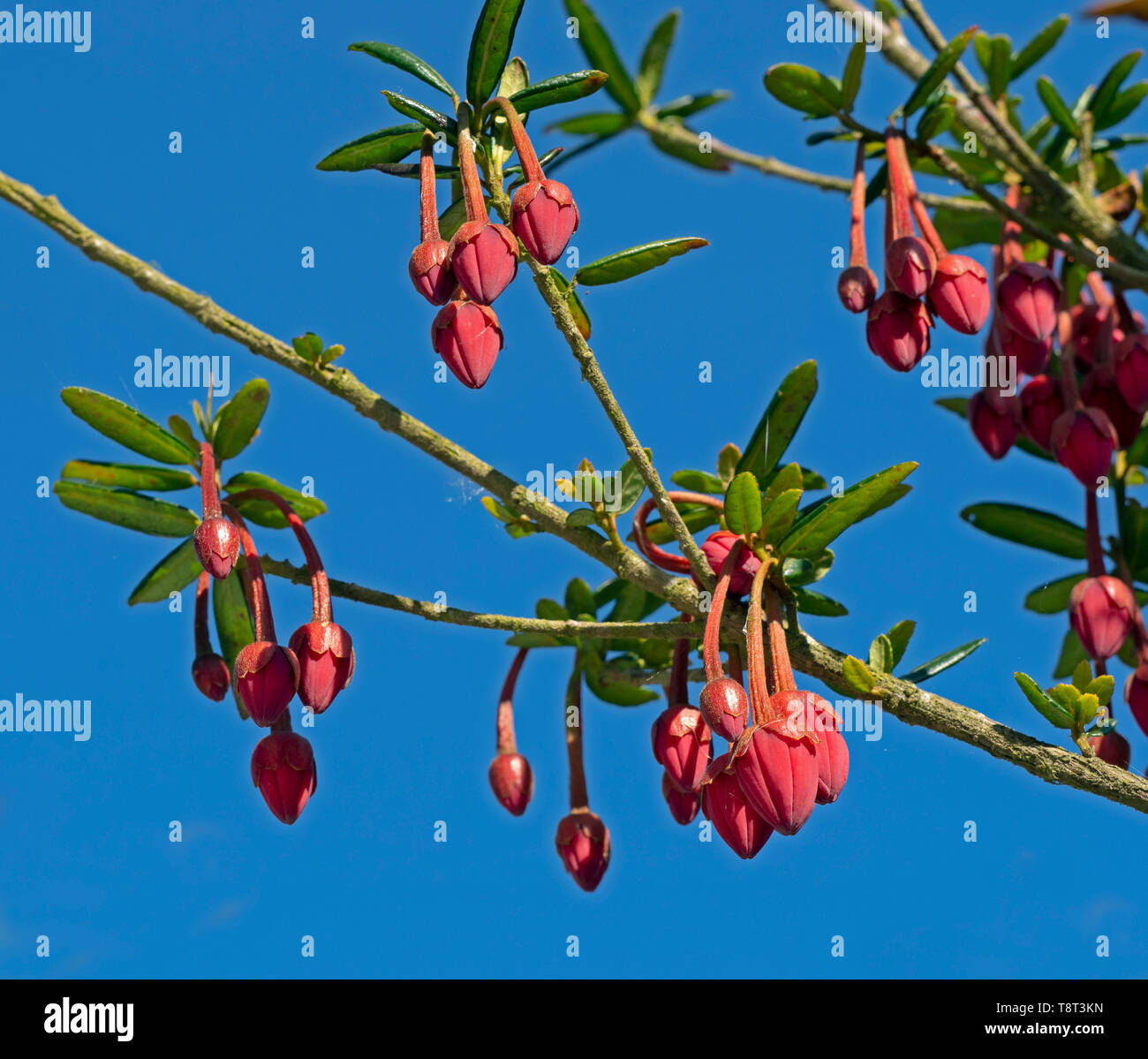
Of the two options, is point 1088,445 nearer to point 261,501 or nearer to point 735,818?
point 735,818

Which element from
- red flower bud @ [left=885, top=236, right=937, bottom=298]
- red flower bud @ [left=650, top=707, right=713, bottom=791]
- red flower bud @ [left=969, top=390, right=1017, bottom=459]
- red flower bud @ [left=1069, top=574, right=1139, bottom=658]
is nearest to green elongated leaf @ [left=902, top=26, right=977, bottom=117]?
red flower bud @ [left=885, top=236, right=937, bottom=298]

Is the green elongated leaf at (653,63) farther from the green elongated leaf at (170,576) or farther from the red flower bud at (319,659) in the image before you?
the red flower bud at (319,659)

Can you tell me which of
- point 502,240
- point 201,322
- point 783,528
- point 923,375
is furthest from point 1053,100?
point 201,322

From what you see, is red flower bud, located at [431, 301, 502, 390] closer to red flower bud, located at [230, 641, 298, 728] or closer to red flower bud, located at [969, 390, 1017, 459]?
red flower bud, located at [230, 641, 298, 728]

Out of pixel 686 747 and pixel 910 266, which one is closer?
pixel 686 747

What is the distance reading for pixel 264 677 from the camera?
1.62m

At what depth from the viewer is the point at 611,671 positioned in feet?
6.95

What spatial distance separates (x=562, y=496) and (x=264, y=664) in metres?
0.48

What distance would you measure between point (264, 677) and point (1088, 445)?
1.29m

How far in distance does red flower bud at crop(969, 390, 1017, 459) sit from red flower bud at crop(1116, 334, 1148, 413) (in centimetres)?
18

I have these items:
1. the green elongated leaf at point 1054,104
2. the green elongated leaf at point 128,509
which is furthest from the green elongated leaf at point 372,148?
the green elongated leaf at point 1054,104

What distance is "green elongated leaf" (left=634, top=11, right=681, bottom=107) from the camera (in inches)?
120

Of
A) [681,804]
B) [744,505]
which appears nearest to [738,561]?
[744,505]

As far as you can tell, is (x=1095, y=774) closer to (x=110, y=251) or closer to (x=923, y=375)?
(x=923, y=375)
